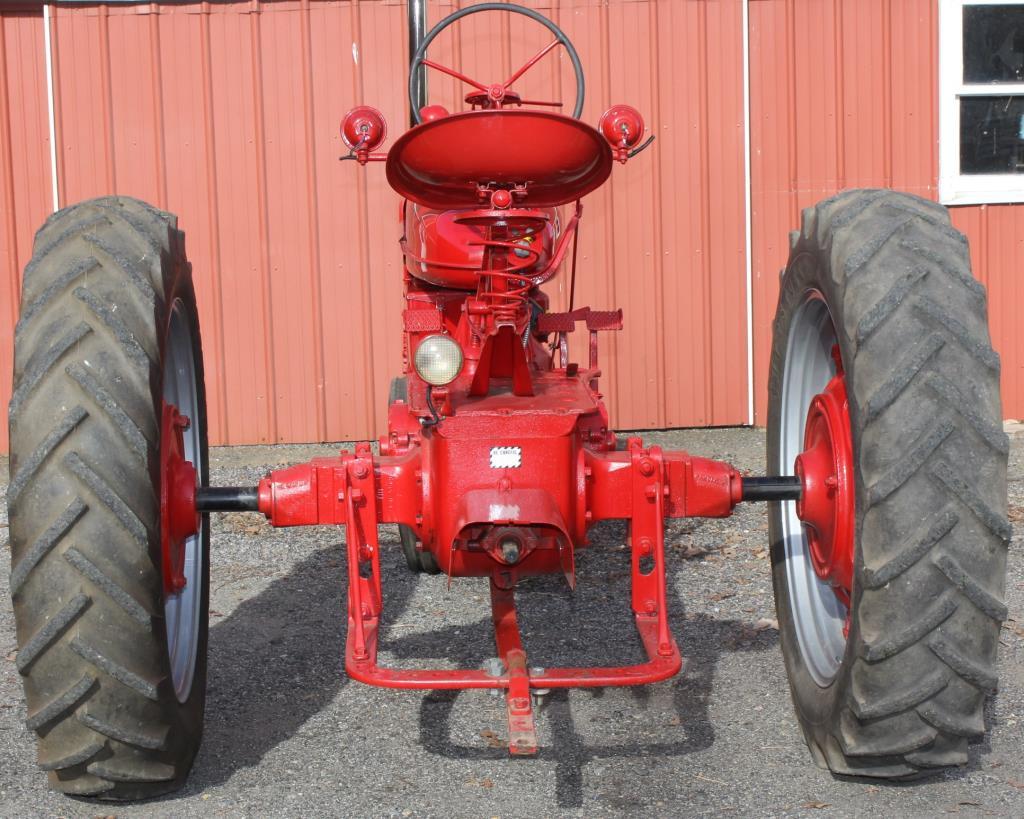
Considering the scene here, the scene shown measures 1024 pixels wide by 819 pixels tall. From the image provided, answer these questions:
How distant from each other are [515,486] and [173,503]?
0.92 metres

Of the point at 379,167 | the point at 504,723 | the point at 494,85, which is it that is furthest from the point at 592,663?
the point at 379,167

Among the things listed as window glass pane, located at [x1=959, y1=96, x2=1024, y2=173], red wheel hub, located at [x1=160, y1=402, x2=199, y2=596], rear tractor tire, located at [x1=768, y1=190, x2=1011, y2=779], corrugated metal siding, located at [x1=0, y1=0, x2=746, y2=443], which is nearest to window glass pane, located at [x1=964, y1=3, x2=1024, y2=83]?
window glass pane, located at [x1=959, y1=96, x2=1024, y2=173]

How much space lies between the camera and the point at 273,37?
8.07 meters

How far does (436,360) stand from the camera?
3.29m

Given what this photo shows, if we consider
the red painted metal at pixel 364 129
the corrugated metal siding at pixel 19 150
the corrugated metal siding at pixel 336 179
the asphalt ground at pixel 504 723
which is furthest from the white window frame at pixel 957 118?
the corrugated metal siding at pixel 19 150

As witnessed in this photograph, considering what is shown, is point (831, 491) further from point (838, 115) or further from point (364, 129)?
point (838, 115)

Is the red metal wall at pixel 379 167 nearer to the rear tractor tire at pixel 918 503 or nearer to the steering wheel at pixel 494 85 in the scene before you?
the steering wheel at pixel 494 85

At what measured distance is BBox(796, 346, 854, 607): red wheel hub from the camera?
3297 mm

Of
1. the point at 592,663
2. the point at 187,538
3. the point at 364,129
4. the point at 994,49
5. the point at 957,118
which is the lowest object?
the point at 592,663

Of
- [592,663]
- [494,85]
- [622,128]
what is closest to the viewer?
[622,128]

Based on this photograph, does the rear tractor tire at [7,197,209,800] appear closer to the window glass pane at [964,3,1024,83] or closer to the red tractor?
the red tractor

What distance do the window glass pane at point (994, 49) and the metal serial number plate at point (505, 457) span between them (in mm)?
6215

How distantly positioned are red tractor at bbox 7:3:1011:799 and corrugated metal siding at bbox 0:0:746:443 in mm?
4378

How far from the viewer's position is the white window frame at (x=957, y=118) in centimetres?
820
